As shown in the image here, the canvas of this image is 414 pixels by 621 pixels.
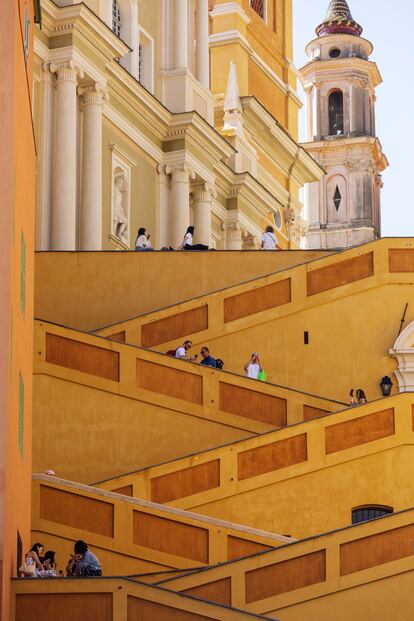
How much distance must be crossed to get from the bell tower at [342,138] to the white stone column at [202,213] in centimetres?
3407

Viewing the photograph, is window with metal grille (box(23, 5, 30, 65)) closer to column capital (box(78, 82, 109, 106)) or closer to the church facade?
the church facade

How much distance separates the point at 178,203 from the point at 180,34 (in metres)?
5.11

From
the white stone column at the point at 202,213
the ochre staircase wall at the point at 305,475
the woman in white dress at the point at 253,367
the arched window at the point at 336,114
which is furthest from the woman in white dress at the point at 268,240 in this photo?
the arched window at the point at 336,114

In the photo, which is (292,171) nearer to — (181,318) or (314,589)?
(181,318)

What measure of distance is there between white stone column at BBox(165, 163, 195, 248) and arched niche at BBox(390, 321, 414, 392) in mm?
15179

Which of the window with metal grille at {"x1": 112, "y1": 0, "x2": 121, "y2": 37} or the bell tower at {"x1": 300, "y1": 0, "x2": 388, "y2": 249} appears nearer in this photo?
the window with metal grille at {"x1": 112, "y1": 0, "x2": 121, "y2": 37}

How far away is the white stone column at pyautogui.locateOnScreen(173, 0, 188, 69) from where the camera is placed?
51.6 m

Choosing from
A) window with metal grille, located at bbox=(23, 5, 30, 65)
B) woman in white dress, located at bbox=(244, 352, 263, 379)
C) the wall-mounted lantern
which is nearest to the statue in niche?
the wall-mounted lantern

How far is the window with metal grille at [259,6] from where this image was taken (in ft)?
207

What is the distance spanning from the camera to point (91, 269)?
125ft

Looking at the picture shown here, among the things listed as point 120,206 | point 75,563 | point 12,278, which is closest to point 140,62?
point 120,206

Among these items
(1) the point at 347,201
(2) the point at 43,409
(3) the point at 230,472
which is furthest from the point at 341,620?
(1) the point at 347,201

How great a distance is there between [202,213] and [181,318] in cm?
1722

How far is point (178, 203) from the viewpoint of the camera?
1972 inches
